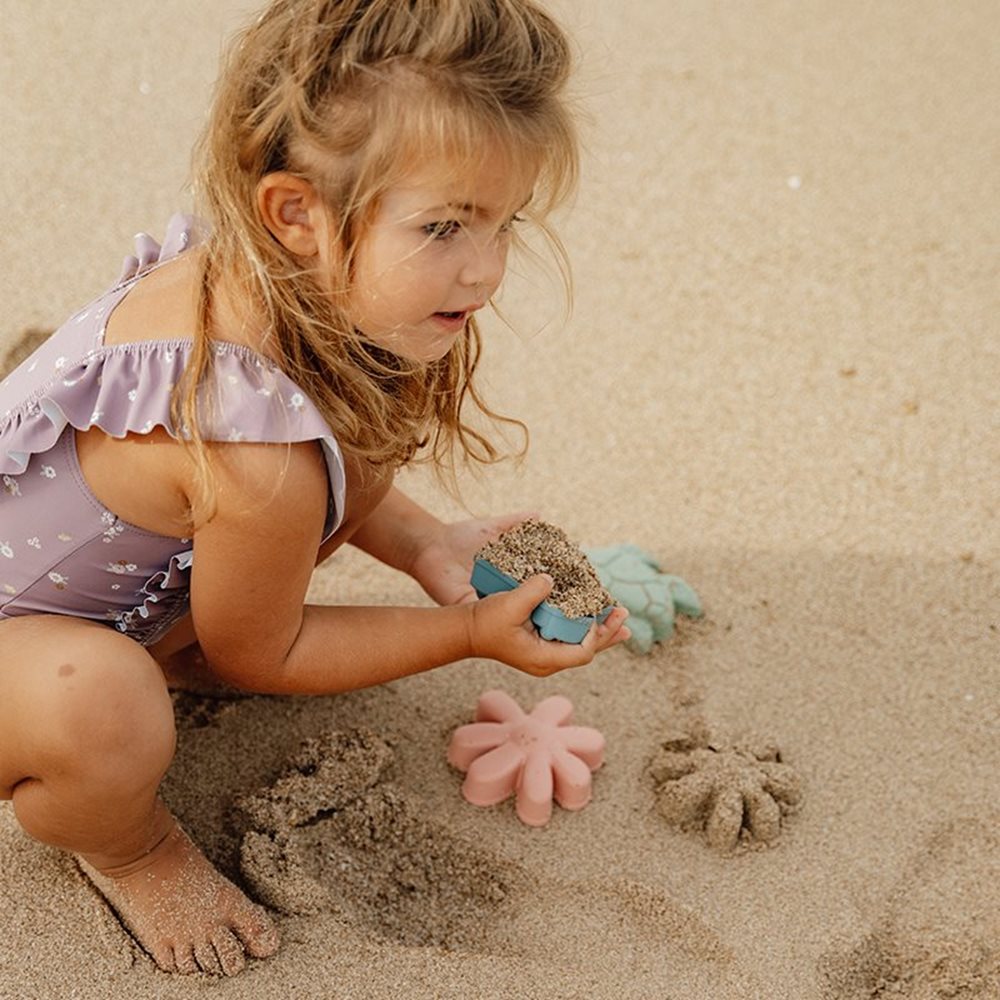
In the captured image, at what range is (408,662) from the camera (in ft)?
6.30

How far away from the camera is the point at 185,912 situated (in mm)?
1841

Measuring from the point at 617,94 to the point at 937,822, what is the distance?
226 cm

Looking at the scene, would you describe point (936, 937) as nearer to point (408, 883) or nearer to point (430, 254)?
point (408, 883)

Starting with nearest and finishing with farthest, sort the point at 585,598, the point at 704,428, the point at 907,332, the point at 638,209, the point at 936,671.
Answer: the point at 585,598, the point at 936,671, the point at 704,428, the point at 907,332, the point at 638,209

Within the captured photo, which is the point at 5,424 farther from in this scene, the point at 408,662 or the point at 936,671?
the point at 936,671

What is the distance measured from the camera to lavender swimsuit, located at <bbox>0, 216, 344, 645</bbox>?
1635 millimetres

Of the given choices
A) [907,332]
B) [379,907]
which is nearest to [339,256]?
[379,907]

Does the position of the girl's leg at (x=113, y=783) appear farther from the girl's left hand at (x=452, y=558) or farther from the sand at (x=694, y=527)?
the girl's left hand at (x=452, y=558)

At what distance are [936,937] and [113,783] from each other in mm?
1137

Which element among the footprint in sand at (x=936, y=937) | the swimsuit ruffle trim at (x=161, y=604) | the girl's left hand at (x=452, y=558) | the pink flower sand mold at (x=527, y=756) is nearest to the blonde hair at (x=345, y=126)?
the swimsuit ruffle trim at (x=161, y=604)

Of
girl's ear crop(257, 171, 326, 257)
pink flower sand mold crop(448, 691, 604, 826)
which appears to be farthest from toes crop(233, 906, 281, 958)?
girl's ear crop(257, 171, 326, 257)

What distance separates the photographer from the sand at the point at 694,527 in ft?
6.21

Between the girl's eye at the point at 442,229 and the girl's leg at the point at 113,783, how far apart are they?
2.14ft

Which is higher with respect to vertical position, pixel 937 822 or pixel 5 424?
pixel 5 424
